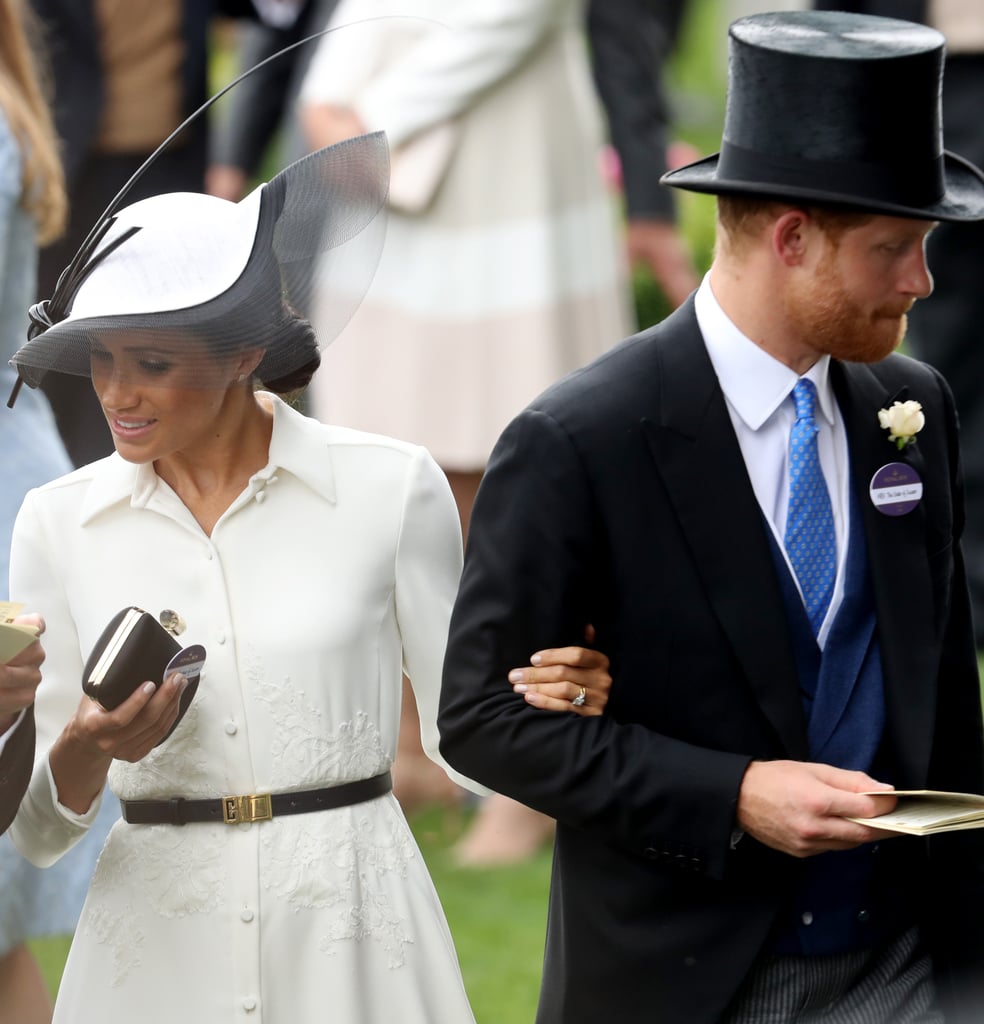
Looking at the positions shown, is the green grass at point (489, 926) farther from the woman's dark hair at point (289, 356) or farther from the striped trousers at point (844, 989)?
the woman's dark hair at point (289, 356)

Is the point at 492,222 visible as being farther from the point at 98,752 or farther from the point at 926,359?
the point at 98,752

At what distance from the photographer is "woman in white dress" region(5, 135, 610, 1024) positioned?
3.00m

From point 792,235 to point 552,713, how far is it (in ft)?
2.42

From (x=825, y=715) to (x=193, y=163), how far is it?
3769 millimetres

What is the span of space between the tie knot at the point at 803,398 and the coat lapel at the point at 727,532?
110 mm

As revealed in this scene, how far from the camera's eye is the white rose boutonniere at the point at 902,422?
3.20 metres

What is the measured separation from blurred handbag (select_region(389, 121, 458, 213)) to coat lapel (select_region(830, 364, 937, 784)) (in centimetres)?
247

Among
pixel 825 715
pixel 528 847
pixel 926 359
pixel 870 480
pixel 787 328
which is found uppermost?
pixel 787 328

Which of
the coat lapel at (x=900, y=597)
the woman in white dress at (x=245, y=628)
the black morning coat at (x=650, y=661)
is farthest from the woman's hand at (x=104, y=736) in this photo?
the coat lapel at (x=900, y=597)

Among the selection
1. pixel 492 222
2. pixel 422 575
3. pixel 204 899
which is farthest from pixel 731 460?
pixel 492 222

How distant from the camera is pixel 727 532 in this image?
3.04m

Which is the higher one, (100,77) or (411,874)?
(100,77)

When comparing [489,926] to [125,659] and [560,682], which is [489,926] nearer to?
[560,682]

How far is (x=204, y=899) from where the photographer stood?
306cm
